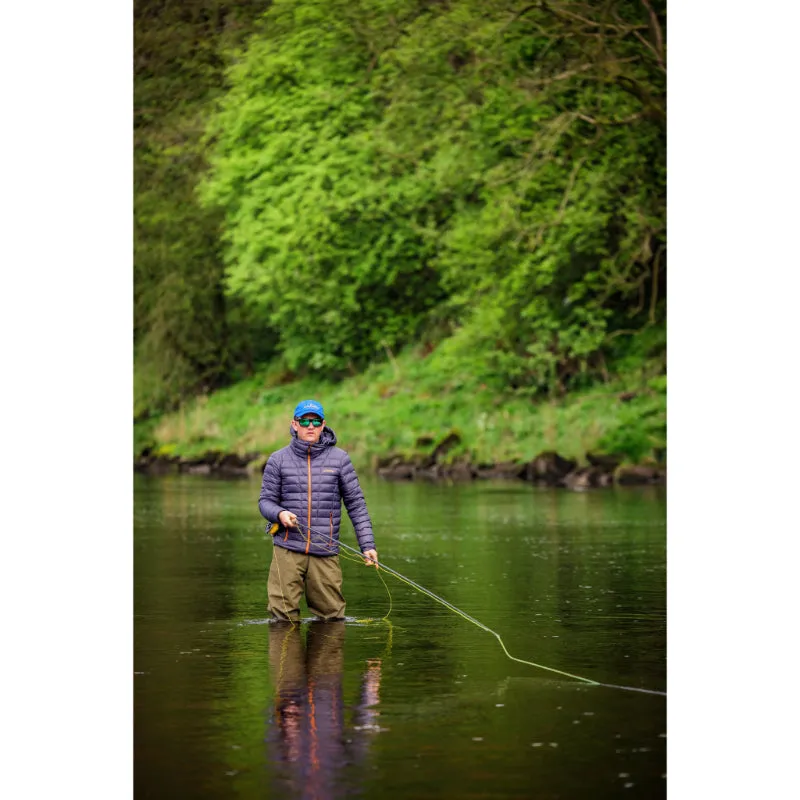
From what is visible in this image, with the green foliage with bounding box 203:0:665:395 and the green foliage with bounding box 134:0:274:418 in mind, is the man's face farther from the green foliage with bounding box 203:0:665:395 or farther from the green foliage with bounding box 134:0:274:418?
the green foliage with bounding box 134:0:274:418

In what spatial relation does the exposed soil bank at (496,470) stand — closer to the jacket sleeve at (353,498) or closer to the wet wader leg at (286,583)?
the wet wader leg at (286,583)

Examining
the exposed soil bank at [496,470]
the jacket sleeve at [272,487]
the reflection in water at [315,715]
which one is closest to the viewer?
the reflection in water at [315,715]

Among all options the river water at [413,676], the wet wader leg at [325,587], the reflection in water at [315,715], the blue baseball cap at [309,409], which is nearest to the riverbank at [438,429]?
the river water at [413,676]

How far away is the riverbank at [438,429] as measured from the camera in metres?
37.5

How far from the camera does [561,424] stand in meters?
39.4

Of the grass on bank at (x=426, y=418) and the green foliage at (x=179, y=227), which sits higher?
the green foliage at (x=179, y=227)

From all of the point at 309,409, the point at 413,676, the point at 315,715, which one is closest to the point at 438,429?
the point at 309,409

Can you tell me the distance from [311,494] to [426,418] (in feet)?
95.1

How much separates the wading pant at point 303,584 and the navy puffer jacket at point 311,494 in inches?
3.3

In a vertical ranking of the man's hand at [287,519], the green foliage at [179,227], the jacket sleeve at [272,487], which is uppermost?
the green foliage at [179,227]

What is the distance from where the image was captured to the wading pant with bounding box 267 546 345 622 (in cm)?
1395

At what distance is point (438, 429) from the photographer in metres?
41.8

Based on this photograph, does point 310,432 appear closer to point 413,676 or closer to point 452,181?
point 413,676
